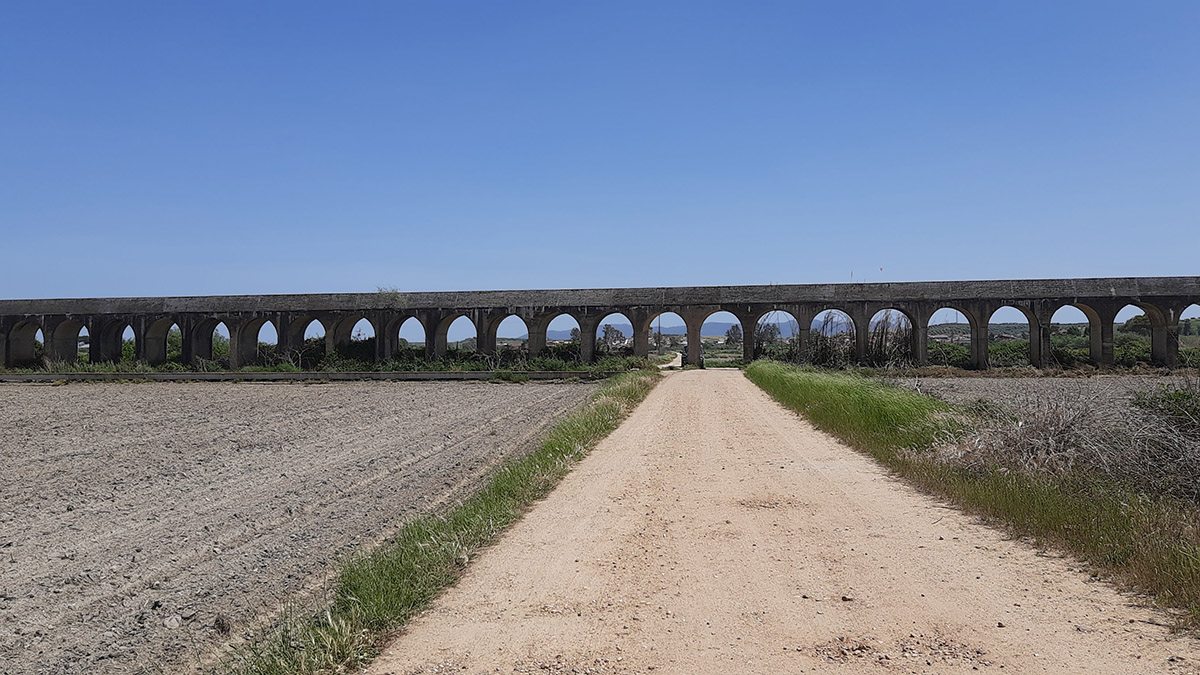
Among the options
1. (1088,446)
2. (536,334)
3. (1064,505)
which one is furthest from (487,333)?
(1064,505)

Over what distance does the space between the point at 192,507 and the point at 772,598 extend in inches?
251

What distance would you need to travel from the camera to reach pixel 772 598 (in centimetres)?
427

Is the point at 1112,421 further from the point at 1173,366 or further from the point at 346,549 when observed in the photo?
the point at 1173,366

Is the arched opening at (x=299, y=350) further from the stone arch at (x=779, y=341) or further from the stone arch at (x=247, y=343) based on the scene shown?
the stone arch at (x=779, y=341)

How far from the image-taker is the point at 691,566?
4906 millimetres

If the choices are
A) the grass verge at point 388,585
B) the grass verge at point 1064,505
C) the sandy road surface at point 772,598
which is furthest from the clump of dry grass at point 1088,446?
the grass verge at point 388,585

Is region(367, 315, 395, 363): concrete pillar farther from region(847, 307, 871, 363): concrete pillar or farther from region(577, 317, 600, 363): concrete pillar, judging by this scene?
region(847, 307, 871, 363): concrete pillar

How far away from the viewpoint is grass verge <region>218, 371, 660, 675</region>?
144 inches

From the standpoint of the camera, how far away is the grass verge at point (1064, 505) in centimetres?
423

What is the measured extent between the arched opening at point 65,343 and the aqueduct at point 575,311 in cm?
4

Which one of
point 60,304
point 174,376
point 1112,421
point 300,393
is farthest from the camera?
point 60,304

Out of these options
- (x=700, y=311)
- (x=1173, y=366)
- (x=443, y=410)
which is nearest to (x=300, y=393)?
(x=443, y=410)

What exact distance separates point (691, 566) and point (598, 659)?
4.92 feet

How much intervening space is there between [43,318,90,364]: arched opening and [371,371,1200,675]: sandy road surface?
34589mm
